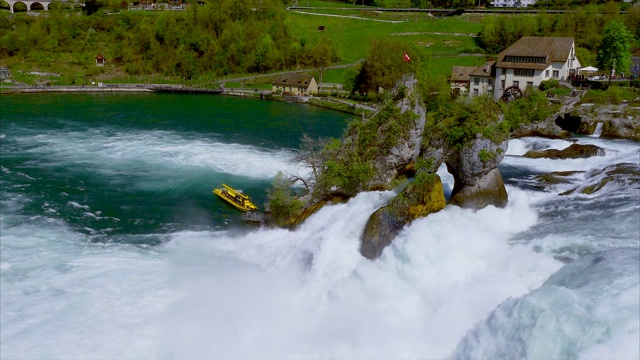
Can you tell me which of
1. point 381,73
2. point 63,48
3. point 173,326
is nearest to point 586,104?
point 381,73

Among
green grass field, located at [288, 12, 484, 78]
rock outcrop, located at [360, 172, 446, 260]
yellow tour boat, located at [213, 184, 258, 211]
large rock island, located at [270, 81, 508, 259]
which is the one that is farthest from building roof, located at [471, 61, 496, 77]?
rock outcrop, located at [360, 172, 446, 260]

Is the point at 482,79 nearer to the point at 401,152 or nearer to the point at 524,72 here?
the point at 524,72

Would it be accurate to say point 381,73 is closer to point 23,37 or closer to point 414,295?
point 414,295

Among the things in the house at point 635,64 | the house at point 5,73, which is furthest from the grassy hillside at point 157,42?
the house at point 635,64

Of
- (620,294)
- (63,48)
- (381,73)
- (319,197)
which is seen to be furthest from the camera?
(63,48)

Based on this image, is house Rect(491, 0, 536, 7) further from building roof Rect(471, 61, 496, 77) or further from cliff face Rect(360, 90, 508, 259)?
cliff face Rect(360, 90, 508, 259)

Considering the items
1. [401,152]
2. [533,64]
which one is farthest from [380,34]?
[401,152]
